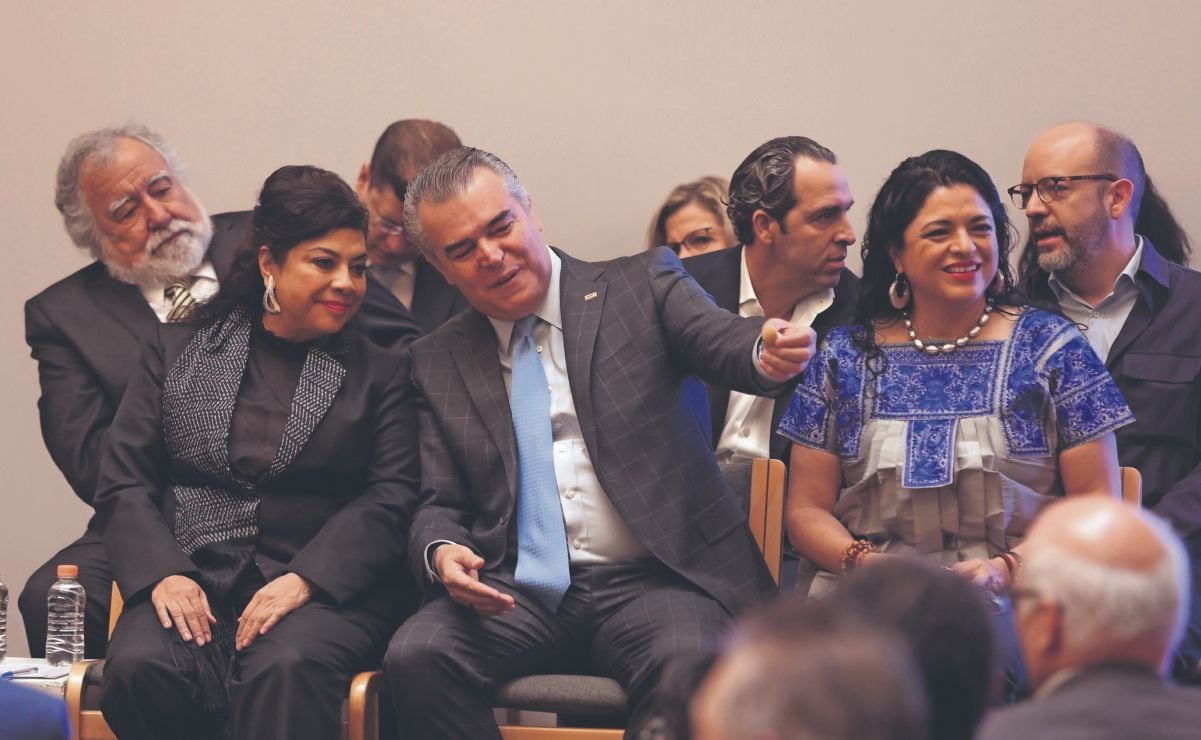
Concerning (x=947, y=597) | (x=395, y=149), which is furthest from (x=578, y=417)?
(x=947, y=597)

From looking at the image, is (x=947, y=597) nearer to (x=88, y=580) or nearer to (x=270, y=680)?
(x=270, y=680)

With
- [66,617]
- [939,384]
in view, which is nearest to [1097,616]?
[939,384]

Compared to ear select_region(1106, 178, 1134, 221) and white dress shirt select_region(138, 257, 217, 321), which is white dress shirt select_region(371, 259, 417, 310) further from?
ear select_region(1106, 178, 1134, 221)

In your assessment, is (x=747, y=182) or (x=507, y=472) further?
(x=747, y=182)

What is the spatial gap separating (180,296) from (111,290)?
0.20 m

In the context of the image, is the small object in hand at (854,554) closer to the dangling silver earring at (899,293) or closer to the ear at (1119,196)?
the dangling silver earring at (899,293)

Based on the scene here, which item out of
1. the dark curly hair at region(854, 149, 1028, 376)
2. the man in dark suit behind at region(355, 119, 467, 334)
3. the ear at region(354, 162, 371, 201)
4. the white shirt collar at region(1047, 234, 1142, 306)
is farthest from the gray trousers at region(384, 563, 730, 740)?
the ear at region(354, 162, 371, 201)

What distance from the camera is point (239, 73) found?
191 inches

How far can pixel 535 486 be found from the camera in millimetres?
3270

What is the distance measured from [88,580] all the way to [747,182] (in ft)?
6.37

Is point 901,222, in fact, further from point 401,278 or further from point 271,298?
point 401,278

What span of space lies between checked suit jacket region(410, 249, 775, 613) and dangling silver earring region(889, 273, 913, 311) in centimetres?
44

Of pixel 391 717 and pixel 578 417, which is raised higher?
pixel 578 417

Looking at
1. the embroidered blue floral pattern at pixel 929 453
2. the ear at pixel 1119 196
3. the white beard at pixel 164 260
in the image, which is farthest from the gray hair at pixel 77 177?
the ear at pixel 1119 196
